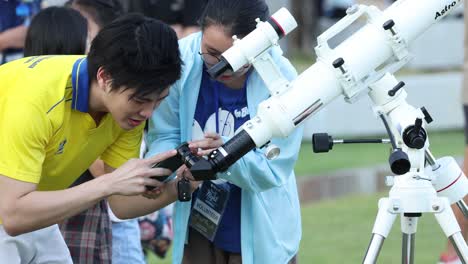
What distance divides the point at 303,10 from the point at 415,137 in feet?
62.0


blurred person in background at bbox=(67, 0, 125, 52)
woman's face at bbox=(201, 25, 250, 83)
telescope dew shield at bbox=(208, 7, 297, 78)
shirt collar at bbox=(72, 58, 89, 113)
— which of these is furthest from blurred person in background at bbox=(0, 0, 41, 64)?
telescope dew shield at bbox=(208, 7, 297, 78)

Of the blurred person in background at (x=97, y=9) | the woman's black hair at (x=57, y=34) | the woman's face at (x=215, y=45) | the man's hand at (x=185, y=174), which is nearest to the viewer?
the man's hand at (x=185, y=174)

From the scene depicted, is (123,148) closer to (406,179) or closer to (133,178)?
(133,178)

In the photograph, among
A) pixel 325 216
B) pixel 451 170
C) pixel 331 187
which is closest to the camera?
pixel 451 170

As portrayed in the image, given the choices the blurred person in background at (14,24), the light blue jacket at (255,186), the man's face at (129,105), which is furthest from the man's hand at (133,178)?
the blurred person in background at (14,24)

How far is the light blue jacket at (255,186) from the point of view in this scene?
4359mm

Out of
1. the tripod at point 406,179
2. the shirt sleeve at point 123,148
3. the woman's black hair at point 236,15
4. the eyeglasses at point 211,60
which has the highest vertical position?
the woman's black hair at point 236,15

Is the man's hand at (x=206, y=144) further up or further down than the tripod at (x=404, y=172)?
further up

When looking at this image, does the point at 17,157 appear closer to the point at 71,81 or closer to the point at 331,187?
the point at 71,81

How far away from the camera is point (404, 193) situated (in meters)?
3.80

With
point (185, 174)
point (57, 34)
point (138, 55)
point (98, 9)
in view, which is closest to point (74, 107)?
point (138, 55)

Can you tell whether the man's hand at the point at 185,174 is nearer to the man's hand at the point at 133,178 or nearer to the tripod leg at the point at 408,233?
the man's hand at the point at 133,178

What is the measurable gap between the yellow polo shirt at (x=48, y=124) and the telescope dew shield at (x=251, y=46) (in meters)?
0.50

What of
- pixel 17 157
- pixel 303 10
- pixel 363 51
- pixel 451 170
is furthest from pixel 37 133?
pixel 303 10
